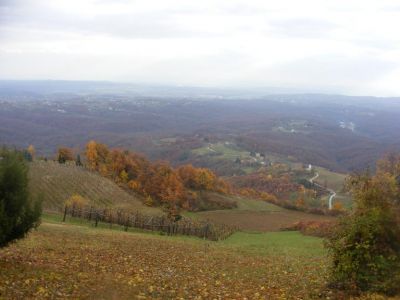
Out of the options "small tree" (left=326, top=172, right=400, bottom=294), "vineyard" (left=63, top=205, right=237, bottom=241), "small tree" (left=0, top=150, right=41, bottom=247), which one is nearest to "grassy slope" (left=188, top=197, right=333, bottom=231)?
"vineyard" (left=63, top=205, right=237, bottom=241)

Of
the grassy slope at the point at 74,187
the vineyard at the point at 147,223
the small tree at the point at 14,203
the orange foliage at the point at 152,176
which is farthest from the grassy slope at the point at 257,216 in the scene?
the small tree at the point at 14,203

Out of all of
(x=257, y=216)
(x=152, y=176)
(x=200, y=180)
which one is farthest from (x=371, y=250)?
(x=200, y=180)

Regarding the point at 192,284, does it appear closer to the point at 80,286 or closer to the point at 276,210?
the point at 80,286

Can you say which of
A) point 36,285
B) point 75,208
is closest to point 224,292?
point 36,285

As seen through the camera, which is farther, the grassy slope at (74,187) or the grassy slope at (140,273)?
the grassy slope at (74,187)

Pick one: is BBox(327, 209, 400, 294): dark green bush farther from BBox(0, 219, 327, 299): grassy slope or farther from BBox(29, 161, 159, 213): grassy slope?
BBox(29, 161, 159, 213): grassy slope

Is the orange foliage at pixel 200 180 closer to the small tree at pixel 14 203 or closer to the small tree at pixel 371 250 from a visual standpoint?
the small tree at pixel 14 203

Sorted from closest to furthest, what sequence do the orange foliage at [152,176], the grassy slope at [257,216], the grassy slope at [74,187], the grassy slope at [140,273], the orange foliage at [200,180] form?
the grassy slope at [140,273]
the grassy slope at [257,216]
the grassy slope at [74,187]
the orange foliage at [152,176]
the orange foliage at [200,180]
